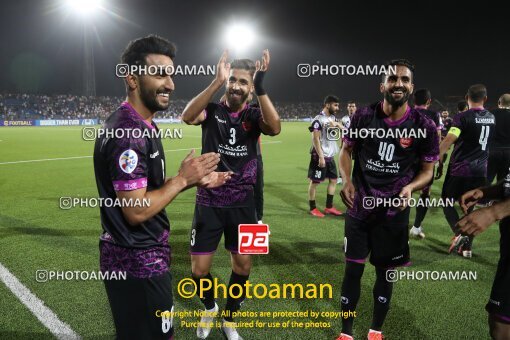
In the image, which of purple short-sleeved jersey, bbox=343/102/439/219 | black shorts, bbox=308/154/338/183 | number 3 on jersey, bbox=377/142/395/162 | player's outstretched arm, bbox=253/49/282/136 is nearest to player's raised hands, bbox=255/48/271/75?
player's outstretched arm, bbox=253/49/282/136

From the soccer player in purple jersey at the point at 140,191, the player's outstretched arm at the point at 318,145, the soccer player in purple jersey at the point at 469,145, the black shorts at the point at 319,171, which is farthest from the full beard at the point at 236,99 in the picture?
the black shorts at the point at 319,171

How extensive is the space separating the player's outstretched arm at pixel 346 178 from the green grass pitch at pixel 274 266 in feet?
4.33

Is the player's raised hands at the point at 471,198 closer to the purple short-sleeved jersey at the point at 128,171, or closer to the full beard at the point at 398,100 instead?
the full beard at the point at 398,100

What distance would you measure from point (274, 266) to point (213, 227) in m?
1.90

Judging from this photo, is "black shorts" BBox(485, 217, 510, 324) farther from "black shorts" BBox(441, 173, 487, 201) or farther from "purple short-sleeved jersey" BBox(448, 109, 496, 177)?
"purple short-sleeved jersey" BBox(448, 109, 496, 177)

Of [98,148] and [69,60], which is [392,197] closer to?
[98,148]

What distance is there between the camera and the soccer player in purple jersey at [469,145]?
17.6 feet

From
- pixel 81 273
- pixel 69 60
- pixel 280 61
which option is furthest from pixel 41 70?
pixel 81 273

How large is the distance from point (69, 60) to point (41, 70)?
498 cm

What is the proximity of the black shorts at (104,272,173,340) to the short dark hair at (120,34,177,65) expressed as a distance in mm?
1255

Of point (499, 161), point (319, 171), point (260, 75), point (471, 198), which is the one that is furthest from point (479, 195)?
point (319, 171)

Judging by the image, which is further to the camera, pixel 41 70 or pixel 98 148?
pixel 41 70

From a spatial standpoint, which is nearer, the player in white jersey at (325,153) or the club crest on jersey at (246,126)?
the club crest on jersey at (246,126)

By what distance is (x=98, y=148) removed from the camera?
197 cm
